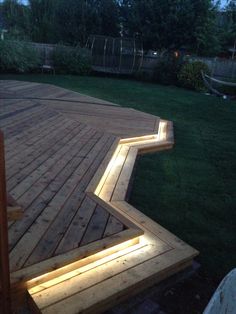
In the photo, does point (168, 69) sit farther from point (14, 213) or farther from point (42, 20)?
point (14, 213)

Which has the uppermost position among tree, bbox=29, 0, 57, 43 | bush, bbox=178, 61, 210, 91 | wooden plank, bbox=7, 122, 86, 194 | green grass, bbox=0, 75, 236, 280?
tree, bbox=29, 0, 57, 43

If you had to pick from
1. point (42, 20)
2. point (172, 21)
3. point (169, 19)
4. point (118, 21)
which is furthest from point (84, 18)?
point (172, 21)

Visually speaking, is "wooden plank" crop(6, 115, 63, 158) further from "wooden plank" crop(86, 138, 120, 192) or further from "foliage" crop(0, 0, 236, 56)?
"foliage" crop(0, 0, 236, 56)

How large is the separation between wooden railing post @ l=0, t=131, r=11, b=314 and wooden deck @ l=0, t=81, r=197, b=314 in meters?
0.21

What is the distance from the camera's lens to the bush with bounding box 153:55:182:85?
1326 centimetres

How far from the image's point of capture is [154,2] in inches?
590

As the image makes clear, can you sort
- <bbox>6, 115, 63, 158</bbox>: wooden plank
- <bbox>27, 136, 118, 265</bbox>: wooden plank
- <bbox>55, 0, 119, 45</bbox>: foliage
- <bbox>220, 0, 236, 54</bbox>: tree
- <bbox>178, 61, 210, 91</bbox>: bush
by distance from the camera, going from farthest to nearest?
<bbox>220, 0, 236, 54</bbox>: tree → <bbox>55, 0, 119, 45</bbox>: foliage → <bbox>178, 61, 210, 91</bbox>: bush → <bbox>6, 115, 63, 158</bbox>: wooden plank → <bbox>27, 136, 118, 265</bbox>: wooden plank

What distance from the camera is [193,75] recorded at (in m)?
12.6

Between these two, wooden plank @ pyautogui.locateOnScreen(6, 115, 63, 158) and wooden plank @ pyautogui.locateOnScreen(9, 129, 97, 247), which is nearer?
wooden plank @ pyautogui.locateOnScreen(9, 129, 97, 247)

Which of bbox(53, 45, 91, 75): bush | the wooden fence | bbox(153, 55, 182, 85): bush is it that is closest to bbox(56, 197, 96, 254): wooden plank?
bbox(153, 55, 182, 85): bush

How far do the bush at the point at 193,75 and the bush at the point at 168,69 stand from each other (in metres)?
0.36

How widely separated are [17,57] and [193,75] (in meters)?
6.71

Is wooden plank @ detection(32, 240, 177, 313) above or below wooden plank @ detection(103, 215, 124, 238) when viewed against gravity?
below

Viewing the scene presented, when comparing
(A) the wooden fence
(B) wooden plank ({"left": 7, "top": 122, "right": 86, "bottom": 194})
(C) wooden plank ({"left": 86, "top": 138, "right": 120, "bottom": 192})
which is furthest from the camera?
(A) the wooden fence
